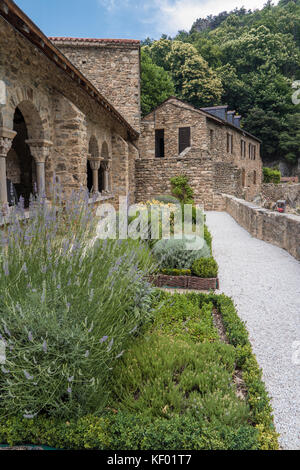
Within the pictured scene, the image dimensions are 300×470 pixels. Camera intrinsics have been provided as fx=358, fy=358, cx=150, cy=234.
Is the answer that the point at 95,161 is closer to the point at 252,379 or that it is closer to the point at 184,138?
the point at 252,379

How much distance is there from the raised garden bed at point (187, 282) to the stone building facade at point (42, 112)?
5.59ft

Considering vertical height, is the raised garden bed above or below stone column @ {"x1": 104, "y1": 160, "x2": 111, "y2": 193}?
below

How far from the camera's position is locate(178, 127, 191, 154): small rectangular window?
19719mm

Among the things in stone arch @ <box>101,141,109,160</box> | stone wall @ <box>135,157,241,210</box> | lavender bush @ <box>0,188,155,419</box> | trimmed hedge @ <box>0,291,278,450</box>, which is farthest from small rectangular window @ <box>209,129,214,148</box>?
trimmed hedge @ <box>0,291,278,450</box>

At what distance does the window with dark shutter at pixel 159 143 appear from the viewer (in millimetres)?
20494

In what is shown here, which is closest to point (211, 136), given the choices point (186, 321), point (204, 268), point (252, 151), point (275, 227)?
point (252, 151)

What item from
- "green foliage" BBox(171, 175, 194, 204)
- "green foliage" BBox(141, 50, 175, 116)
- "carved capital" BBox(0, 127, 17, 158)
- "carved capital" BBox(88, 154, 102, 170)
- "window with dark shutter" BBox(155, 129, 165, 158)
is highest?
"green foliage" BBox(141, 50, 175, 116)

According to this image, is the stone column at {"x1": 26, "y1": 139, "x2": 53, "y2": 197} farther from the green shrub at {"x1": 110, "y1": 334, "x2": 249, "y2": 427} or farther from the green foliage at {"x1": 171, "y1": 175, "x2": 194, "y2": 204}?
the green foliage at {"x1": 171, "y1": 175, "x2": 194, "y2": 204}

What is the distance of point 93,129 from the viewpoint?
934cm

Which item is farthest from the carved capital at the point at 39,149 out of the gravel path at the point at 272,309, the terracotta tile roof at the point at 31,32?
the gravel path at the point at 272,309

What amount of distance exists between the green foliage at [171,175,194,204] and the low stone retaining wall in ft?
20.2

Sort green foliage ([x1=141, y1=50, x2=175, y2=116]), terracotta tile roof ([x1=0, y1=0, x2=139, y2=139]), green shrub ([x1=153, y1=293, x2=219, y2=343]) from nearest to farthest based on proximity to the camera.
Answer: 1. green shrub ([x1=153, y1=293, x2=219, y2=343])
2. terracotta tile roof ([x1=0, y1=0, x2=139, y2=139])
3. green foliage ([x1=141, y1=50, x2=175, y2=116])

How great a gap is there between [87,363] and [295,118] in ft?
122
